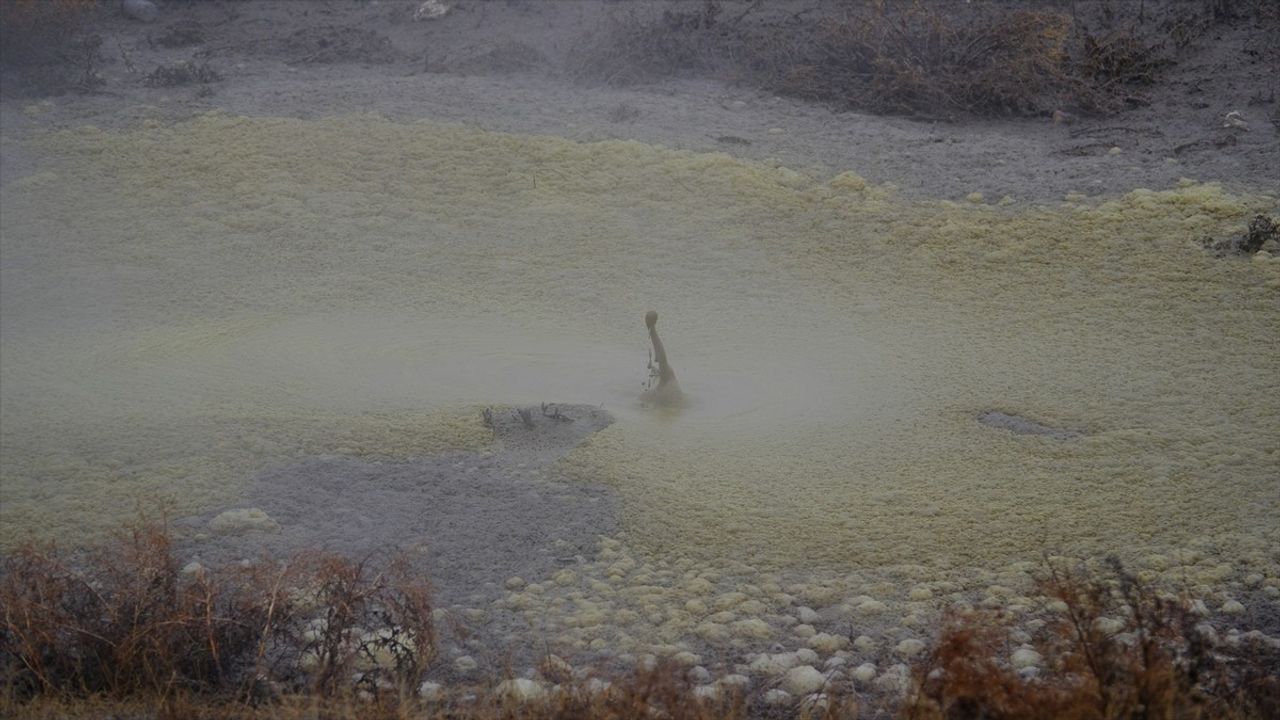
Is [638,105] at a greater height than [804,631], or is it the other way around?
[638,105]

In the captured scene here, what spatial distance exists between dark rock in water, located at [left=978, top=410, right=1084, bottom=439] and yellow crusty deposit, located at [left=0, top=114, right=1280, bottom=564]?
2.1 inches

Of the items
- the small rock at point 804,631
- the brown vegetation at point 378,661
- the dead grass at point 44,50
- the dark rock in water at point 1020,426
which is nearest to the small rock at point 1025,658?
the brown vegetation at point 378,661

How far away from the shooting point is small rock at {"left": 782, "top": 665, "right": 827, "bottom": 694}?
3.08 metres

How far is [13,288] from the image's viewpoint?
21.9 ft

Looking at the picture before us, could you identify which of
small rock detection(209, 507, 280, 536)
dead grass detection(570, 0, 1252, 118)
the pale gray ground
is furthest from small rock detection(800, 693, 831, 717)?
dead grass detection(570, 0, 1252, 118)

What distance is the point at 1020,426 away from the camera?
15.6 feet

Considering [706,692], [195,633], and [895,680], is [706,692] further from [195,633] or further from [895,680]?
[195,633]

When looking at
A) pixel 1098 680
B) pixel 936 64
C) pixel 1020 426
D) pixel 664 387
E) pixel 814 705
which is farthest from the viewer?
pixel 936 64

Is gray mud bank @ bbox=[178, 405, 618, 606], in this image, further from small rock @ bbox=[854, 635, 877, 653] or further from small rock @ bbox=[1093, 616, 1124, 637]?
small rock @ bbox=[1093, 616, 1124, 637]

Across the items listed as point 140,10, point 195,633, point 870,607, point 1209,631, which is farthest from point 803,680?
point 140,10

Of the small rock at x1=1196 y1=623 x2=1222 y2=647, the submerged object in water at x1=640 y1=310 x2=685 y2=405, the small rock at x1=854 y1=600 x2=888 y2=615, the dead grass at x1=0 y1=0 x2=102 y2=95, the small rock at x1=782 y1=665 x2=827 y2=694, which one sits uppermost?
Answer: the dead grass at x1=0 y1=0 x2=102 y2=95

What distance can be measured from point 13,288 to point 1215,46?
7836 mm

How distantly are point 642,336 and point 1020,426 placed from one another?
1937 mm

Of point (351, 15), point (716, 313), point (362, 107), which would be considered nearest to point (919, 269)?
point (716, 313)
